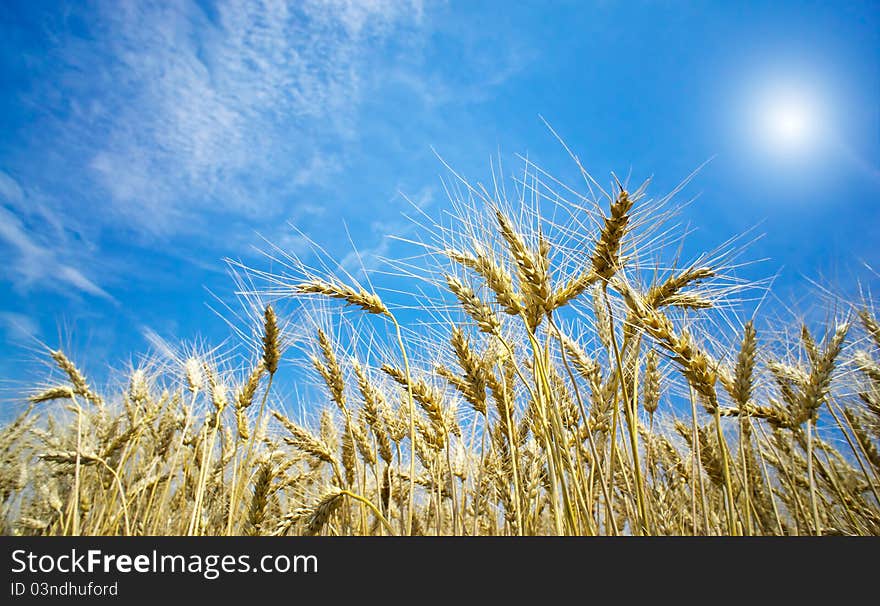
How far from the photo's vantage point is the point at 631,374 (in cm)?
254

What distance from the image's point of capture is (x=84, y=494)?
383cm

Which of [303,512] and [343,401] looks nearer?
[303,512]

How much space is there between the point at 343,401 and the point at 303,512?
112cm
